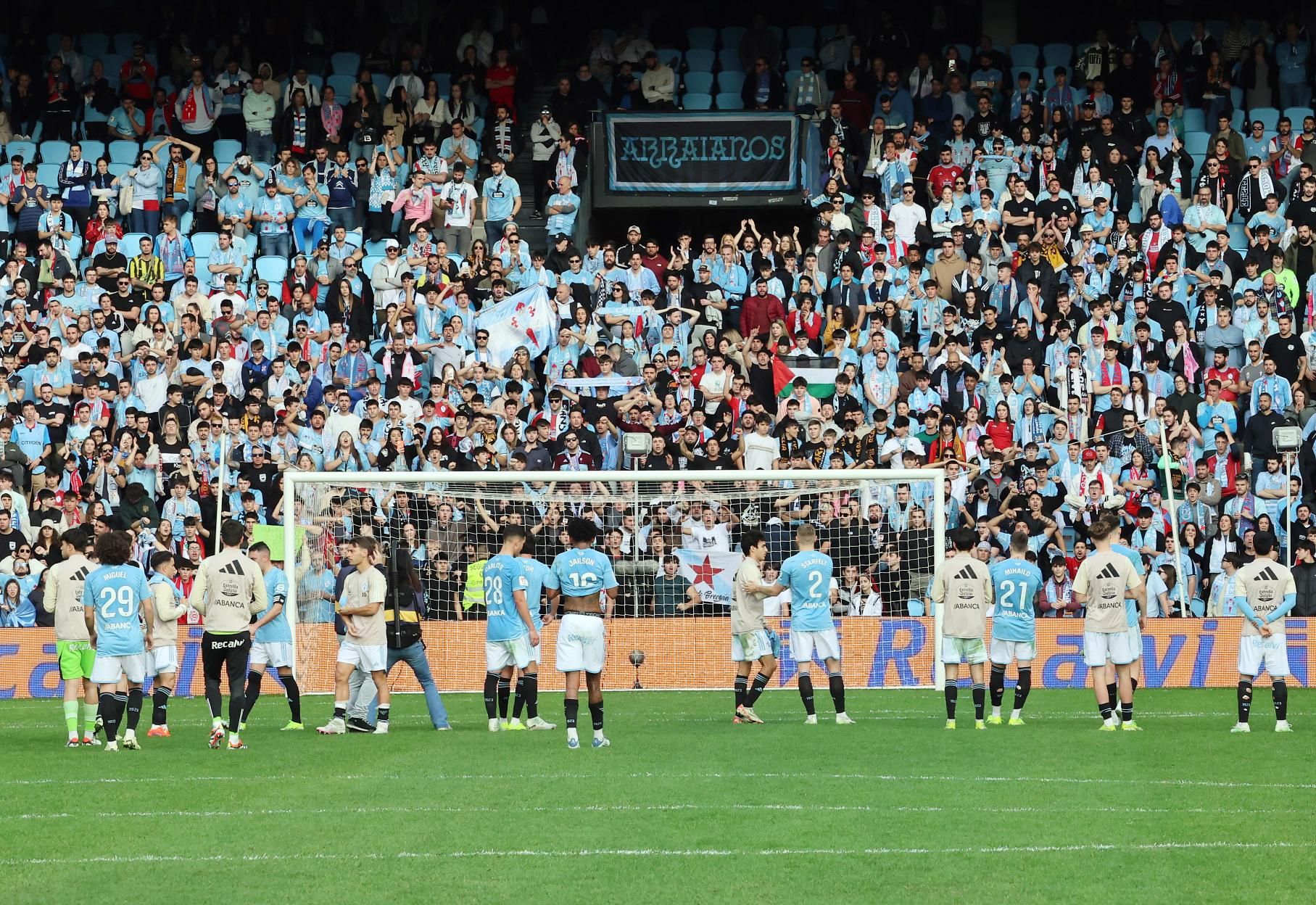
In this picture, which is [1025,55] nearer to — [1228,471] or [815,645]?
[1228,471]

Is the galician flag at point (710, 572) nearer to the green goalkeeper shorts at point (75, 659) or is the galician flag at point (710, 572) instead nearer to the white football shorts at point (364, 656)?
the white football shorts at point (364, 656)

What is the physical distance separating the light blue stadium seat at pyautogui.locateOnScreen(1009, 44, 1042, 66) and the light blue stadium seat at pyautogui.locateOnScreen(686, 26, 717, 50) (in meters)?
5.33

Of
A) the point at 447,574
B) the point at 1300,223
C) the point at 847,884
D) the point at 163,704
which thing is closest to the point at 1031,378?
the point at 1300,223

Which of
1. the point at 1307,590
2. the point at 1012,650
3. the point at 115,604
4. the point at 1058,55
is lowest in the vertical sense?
the point at 1012,650

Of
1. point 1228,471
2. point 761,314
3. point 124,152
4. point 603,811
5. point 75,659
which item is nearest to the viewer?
point 603,811

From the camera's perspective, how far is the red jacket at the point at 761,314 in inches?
1046

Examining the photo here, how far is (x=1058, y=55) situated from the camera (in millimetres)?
32375

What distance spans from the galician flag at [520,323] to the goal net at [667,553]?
3.89 m

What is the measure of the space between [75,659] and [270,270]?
13.3 meters

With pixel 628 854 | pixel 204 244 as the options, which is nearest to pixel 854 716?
pixel 628 854

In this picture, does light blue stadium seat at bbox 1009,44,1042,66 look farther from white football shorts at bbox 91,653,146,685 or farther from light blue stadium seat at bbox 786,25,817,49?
white football shorts at bbox 91,653,146,685

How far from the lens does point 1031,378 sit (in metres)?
24.7

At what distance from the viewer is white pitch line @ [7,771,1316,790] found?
12.6m

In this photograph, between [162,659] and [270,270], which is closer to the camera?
[162,659]
